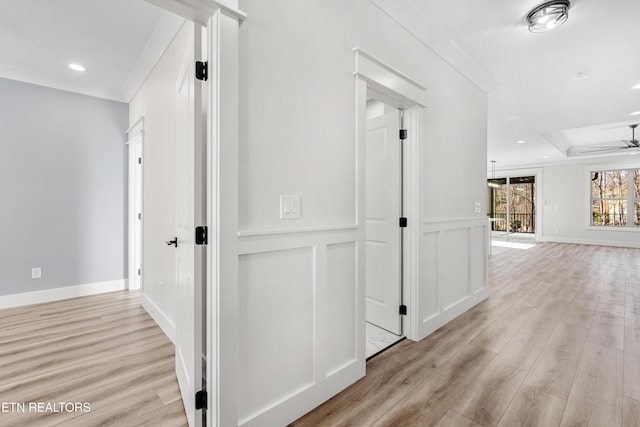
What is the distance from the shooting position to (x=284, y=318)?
1.56 m

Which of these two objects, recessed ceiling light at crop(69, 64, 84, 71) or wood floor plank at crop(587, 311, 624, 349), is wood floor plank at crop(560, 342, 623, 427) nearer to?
wood floor plank at crop(587, 311, 624, 349)

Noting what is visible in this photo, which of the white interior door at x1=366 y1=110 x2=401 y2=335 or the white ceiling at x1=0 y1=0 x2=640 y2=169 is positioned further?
the white interior door at x1=366 y1=110 x2=401 y2=335

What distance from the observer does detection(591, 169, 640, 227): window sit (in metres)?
8.13

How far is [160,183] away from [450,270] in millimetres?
2957

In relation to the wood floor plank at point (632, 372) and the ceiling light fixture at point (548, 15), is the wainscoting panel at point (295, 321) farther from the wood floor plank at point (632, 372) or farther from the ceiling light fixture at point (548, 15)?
the ceiling light fixture at point (548, 15)

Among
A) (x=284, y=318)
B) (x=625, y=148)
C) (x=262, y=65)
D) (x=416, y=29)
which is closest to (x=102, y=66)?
(x=262, y=65)

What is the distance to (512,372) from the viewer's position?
6.64ft

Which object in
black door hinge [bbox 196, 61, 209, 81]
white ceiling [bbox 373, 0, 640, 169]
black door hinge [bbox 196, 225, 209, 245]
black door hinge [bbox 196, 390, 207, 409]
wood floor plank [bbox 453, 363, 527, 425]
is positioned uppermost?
white ceiling [bbox 373, 0, 640, 169]

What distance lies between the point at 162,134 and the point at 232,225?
198 cm

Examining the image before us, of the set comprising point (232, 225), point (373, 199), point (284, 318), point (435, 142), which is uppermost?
point (435, 142)

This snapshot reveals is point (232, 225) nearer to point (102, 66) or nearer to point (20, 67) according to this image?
point (102, 66)

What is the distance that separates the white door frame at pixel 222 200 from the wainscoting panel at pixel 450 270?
171cm

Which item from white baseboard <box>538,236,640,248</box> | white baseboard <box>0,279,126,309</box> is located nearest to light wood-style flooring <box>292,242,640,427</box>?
white baseboard <box>0,279,126,309</box>

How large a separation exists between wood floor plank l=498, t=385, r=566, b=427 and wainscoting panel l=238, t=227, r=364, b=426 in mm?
865
